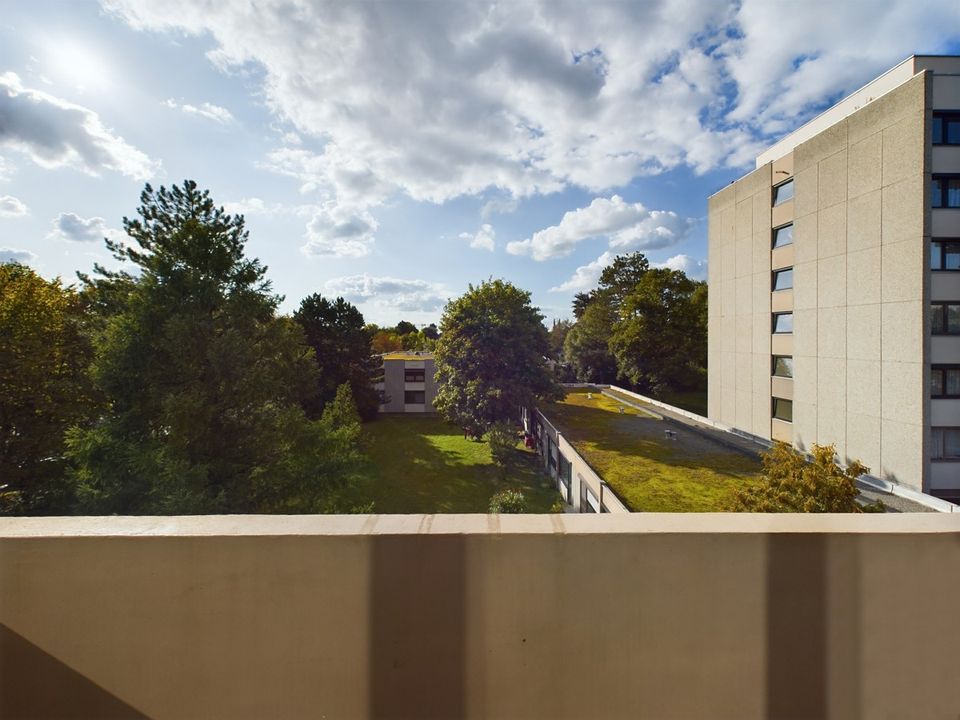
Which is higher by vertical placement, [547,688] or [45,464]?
[547,688]

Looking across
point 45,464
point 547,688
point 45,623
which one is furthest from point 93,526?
point 45,464

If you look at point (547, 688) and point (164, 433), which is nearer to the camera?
point (547, 688)

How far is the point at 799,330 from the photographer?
16.7 meters

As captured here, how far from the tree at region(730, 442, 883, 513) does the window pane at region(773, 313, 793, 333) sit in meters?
12.0

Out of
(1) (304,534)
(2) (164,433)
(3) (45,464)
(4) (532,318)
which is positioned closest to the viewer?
(1) (304,534)

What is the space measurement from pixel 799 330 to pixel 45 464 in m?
27.5

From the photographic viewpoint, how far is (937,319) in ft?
41.6

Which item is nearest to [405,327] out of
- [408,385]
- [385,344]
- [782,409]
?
[385,344]

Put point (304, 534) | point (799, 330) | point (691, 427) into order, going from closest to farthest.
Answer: point (304, 534) < point (799, 330) < point (691, 427)

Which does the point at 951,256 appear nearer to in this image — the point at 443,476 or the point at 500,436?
the point at 500,436

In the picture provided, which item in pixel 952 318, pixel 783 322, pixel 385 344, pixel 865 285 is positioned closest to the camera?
pixel 952 318

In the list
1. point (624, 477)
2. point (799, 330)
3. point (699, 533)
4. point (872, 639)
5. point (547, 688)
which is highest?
point (799, 330)

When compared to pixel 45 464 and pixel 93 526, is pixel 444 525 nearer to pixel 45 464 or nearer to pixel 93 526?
pixel 93 526

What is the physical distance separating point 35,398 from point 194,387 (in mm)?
5236
